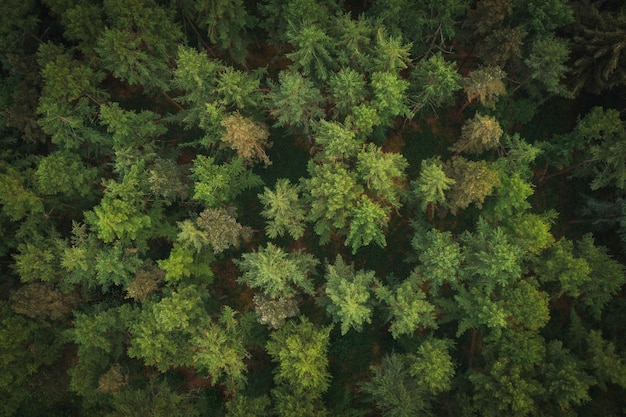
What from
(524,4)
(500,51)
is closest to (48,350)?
(500,51)

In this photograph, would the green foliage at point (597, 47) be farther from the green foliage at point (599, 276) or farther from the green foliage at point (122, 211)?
the green foliage at point (122, 211)

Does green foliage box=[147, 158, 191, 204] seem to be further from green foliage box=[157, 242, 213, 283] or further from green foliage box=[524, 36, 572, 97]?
green foliage box=[524, 36, 572, 97]

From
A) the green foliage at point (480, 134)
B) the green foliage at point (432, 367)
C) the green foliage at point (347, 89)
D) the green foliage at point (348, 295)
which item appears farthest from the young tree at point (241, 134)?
the green foliage at point (432, 367)

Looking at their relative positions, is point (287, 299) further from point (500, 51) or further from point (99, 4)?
point (99, 4)

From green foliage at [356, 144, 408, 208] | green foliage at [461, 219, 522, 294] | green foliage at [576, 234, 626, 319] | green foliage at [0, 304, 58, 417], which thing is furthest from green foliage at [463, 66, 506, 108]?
green foliage at [0, 304, 58, 417]

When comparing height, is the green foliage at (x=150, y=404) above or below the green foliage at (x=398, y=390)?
below
